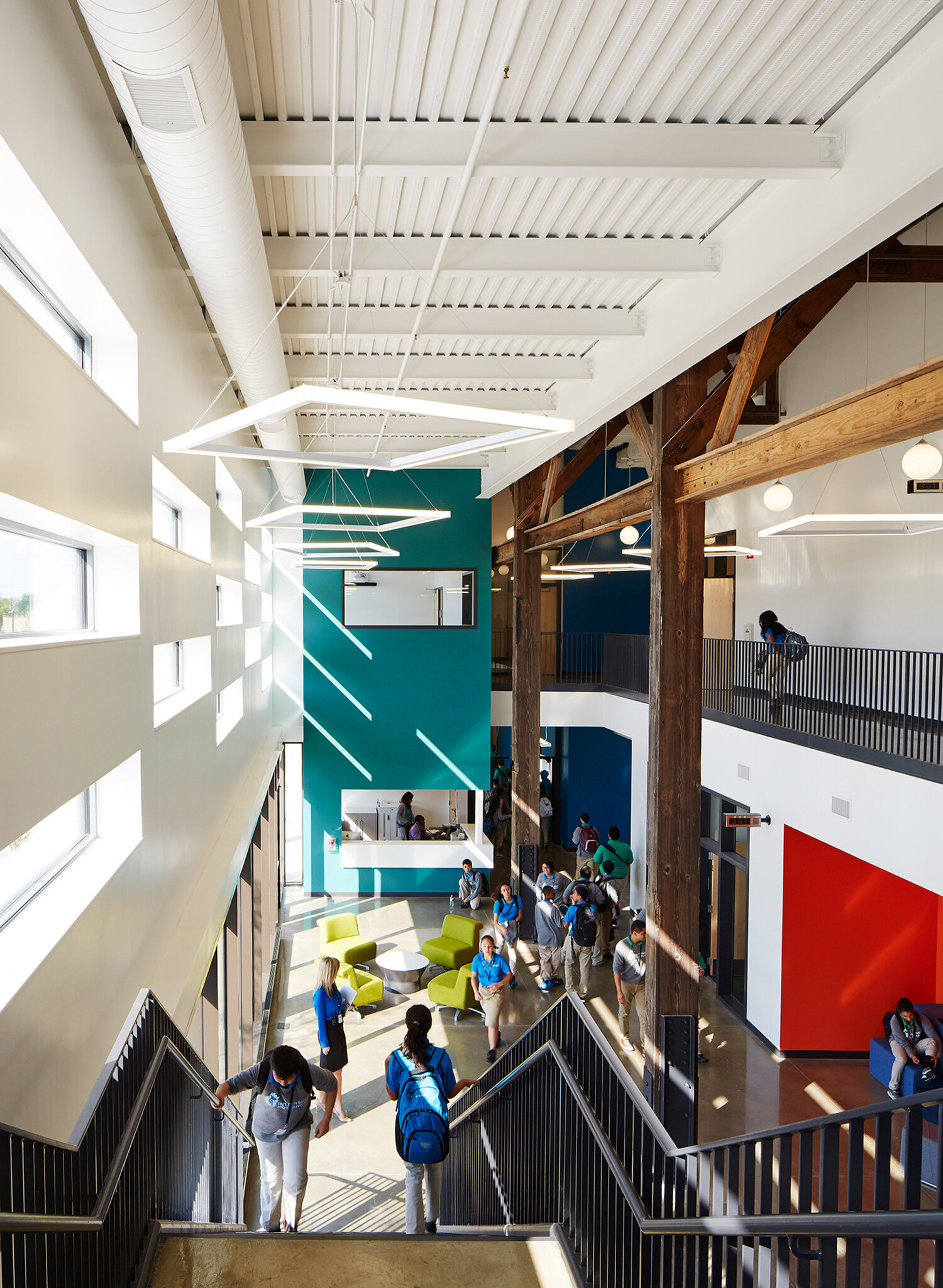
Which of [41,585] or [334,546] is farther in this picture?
[334,546]

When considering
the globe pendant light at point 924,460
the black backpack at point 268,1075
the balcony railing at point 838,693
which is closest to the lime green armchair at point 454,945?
the balcony railing at point 838,693

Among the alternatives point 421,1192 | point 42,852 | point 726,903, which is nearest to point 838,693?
point 726,903

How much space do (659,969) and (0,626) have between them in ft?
20.2

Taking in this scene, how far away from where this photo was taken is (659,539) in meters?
7.45

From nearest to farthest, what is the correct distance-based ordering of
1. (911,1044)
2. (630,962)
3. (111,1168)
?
(111,1168), (911,1044), (630,962)

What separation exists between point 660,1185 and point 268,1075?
8.80 feet

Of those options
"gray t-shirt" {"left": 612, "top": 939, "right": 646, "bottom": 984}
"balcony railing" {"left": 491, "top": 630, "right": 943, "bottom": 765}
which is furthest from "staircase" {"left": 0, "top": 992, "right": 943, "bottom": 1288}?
"balcony railing" {"left": 491, "top": 630, "right": 943, "bottom": 765}

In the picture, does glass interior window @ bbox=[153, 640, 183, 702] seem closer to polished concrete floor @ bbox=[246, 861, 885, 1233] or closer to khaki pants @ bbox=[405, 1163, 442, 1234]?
khaki pants @ bbox=[405, 1163, 442, 1234]

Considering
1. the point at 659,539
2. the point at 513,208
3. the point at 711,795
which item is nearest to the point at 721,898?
the point at 711,795

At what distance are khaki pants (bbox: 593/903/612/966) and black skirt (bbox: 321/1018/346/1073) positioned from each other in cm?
443

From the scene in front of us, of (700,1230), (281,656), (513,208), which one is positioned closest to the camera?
(700,1230)

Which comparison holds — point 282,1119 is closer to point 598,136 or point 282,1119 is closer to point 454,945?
point 598,136

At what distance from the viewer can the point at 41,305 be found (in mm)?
3480

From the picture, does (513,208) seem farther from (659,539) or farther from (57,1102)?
(57,1102)
